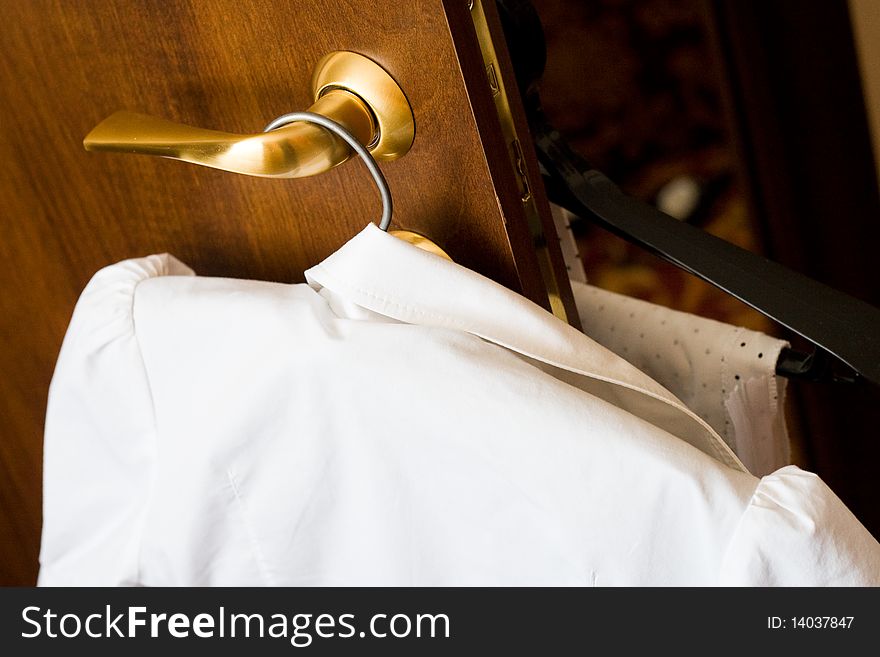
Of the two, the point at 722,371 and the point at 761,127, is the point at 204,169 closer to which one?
the point at 722,371

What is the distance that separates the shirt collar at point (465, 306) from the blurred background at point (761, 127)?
0.56 m

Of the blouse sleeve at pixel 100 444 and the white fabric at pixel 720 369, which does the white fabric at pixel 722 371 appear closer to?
the white fabric at pixel 720 369

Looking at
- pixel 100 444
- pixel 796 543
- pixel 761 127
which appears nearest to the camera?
pixel 796 543

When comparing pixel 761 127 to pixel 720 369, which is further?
pixel 761 127

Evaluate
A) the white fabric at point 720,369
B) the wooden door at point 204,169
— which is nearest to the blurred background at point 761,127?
the white fabric at point 720,369

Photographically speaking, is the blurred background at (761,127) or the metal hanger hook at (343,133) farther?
the blurred background at (761,127)

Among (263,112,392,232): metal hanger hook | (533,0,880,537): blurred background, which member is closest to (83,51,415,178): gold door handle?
(263,112,392,232): metal hanger hook

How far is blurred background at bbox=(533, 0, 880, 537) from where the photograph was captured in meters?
0.83

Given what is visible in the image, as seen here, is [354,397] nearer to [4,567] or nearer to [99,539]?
[99,539]

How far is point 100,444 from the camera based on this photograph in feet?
1.34

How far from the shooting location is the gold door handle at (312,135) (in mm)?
336

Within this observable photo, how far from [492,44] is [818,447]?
748 millimetres

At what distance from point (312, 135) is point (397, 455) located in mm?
132

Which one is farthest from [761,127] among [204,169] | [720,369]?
[204,169]
